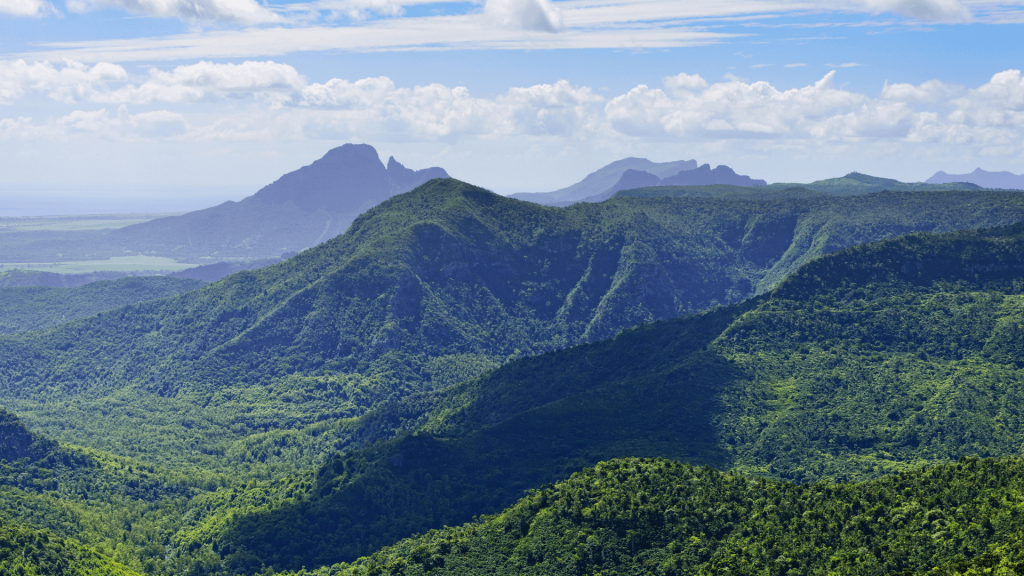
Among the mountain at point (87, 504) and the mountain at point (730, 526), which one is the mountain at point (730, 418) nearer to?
the mountain at point (87, 504)

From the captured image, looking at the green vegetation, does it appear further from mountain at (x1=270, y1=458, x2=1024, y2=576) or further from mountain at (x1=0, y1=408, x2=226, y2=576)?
mountain at (x1=270, y1=458, x2=1024, y2=576)

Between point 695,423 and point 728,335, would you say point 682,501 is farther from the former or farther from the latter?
point 728,335

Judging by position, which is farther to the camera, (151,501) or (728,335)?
(728,335)

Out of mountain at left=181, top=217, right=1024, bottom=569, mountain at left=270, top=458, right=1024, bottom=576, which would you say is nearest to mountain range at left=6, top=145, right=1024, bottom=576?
mountain at left=270, top=458, right=1024, bottom=576

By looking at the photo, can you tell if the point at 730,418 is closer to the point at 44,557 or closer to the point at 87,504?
the point at 44,557

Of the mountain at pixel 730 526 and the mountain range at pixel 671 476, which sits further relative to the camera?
the mountain range at pixel 671 476

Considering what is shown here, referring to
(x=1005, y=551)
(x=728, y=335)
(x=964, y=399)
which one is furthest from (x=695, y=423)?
(x=1005, y=551)

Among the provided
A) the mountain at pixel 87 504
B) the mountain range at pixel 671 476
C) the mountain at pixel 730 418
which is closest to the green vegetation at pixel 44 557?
the mountain at pixel 87 504
